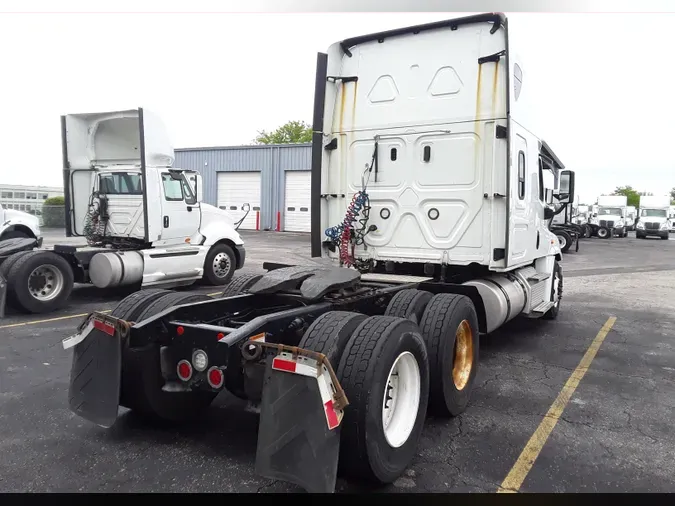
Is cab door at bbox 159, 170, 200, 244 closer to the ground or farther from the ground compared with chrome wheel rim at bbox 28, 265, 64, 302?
farther from the ground

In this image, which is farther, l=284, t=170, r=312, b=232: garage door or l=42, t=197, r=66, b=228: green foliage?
l=284, t=170, r=312, b=232: garage door

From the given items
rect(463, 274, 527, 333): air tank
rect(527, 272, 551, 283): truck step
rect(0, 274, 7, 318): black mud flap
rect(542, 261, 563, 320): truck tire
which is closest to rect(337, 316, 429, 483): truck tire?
rect(463, 274, 527, 333): air tank

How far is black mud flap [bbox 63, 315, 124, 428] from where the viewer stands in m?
Result: 3.45

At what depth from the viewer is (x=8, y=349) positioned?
6.04 m

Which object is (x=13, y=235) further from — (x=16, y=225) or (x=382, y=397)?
(x=382, y=397)

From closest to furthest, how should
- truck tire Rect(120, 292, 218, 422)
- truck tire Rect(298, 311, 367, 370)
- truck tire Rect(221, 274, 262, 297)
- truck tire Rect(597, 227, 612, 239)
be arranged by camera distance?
truck tire Rect(298, 311, 367, 370) < truck tire Rect(120, 292, 218, 422) < truck tire Rect(221, 274, 262, 297) < truck tire Rect(597, 227, 612, 239)

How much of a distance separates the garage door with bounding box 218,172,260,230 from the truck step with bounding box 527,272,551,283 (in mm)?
24817

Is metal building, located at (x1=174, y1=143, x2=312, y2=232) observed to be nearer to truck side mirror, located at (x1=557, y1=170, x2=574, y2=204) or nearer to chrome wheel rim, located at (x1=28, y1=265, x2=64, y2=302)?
chrome wheel rim, located at (x1=28, y1=265, x2=64, y2=302)

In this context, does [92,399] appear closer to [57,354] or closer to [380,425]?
[380,425]

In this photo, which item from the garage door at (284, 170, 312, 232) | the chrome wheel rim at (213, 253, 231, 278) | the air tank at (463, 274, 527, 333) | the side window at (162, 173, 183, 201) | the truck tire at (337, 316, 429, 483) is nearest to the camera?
the truck tire at (337, 316, 429, 483)

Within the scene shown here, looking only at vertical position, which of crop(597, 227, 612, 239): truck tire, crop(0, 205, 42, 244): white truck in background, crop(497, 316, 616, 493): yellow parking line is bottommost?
crop(497, 316, 616, 493): yellow parking line

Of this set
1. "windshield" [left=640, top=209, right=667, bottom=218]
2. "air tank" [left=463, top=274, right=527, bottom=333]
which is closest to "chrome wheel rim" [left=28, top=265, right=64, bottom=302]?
"air tank" [left=463, top=274, right=527, bottom=333]

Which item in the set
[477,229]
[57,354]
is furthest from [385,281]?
[57,354]

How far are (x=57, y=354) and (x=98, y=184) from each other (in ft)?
16.8
